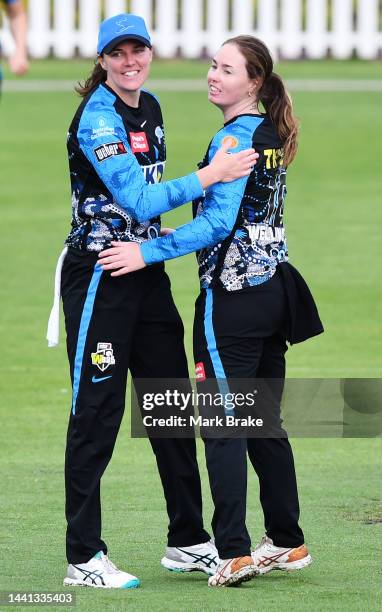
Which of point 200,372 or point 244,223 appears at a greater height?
point 244,223

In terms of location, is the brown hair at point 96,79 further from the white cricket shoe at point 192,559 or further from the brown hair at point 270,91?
the white cricket shoe at point 192,559

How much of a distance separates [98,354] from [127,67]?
3.33 feet

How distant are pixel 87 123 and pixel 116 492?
8.37ft

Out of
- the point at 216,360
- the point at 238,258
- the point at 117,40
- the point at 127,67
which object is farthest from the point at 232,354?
the point at 117,40

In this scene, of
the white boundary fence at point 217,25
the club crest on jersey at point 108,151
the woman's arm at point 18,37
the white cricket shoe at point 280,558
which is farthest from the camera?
the white boundary fence at point 217,25

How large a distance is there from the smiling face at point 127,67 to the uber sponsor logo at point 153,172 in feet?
0.82

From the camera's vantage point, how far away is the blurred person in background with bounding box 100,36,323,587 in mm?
5324

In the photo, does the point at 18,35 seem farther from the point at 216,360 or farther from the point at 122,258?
the point at 216,360

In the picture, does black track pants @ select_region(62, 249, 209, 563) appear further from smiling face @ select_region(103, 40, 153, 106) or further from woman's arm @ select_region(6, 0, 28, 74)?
woman's arm @ select_region(6, 0, 28, 74)

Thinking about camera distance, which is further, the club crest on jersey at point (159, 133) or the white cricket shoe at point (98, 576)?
the club crest on jersey at point (159, 133)

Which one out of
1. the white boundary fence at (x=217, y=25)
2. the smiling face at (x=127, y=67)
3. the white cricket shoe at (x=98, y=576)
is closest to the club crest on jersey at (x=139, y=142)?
the smiling face at (x=127, y=67)

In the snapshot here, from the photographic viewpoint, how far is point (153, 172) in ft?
18.0

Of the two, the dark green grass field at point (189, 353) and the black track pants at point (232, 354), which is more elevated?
the black track pants at point (232, 354)

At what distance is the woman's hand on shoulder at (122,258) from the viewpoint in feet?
17.4
